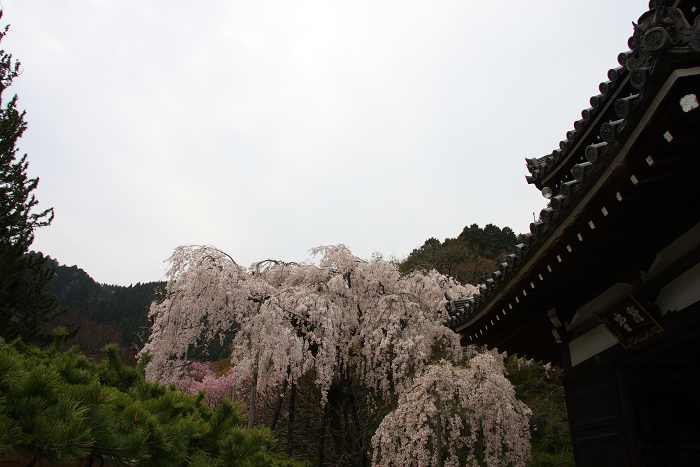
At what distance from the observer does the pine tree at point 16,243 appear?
1313 cm

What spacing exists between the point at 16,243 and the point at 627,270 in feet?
57.2

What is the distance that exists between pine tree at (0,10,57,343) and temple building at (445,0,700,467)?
1466 centimetres

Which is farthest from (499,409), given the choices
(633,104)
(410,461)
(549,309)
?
(633,104)

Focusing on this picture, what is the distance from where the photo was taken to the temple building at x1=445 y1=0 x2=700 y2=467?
6.86 feet

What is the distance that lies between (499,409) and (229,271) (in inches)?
260

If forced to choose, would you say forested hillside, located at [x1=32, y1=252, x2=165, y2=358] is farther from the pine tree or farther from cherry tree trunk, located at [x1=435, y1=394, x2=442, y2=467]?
cherry tree trunk, located at [x1=435, y1=394, x2=442, y2=467]

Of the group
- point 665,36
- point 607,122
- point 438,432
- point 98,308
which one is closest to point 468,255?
point 438,432

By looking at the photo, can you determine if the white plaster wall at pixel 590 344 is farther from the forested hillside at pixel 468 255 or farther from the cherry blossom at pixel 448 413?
the forested hillside at pixel 468 255

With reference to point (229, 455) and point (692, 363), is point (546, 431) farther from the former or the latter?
point (229, 455)

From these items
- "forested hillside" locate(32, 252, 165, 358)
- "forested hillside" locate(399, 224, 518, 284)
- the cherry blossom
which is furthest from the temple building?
"forested hillside" locate(32, 252, 165, 358)

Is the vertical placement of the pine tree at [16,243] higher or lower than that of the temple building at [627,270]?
higher

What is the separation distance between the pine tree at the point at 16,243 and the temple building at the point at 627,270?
14.7 meters

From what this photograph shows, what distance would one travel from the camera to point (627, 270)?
3625 mm

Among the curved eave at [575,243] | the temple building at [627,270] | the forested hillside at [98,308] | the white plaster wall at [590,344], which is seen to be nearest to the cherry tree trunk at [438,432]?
the curved eave at [575,243]
